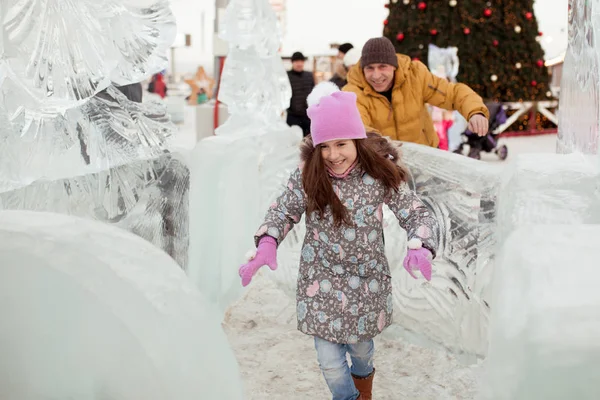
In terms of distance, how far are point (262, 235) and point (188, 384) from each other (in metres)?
1.01

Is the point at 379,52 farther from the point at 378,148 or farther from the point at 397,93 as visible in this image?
the point at 378,148

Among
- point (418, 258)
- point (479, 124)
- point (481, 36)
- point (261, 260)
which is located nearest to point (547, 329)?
point (418, 258)

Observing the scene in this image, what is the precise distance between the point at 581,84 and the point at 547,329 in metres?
1.60

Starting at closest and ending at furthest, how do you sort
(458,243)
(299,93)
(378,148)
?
(378,148) < (458,243) < (299,93)

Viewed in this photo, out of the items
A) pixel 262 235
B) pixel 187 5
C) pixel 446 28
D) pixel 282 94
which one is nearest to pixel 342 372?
pixel 262 235

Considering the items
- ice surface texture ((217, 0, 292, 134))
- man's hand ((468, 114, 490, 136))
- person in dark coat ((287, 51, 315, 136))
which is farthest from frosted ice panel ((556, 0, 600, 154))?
person in dark coat ((287, 51, 315, 136))

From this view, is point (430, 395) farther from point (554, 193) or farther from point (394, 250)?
point (554, 193)

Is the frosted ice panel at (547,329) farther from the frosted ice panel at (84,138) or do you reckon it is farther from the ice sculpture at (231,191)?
the ice sculpture at (231,191)

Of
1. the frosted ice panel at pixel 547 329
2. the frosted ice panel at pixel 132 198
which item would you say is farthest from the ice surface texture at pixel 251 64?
the frosted ice panel at pixel 547 329

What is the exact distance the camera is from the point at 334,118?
2131mm

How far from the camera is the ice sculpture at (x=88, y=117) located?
1989 millimetres

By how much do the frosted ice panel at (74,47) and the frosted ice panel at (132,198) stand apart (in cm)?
25

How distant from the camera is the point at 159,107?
2648mm

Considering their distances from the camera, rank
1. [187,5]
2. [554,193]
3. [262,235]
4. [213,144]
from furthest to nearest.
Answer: [187,5]
[213,144]
[262,235]
[554,193]
